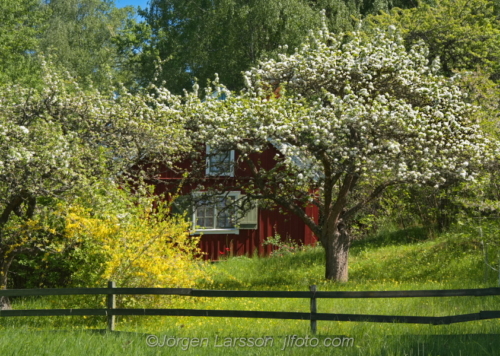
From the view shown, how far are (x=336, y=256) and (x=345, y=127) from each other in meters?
3.84

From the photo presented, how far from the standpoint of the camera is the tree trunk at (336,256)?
56.2 ft

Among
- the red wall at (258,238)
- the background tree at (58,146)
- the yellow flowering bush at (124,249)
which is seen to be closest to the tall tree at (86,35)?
the red wall at (258,238)

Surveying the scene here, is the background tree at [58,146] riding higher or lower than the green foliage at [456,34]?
lower

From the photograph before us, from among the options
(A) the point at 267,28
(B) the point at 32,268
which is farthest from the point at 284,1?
(B) the point at 32,268

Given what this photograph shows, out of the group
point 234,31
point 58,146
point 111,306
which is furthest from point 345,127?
point 234,31

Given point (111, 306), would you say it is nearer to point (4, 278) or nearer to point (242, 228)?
point (4, 278)

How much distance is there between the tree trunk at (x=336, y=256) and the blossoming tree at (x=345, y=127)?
0.09 feet

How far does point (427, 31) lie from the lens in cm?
2619

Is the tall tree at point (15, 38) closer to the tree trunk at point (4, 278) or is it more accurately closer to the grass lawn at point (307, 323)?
the grass lawn at point (307, 323)

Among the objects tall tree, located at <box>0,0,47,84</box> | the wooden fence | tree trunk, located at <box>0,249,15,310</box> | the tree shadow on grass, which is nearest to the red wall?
the tree shadow on grass

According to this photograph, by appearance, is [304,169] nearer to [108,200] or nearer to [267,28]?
[108,200]

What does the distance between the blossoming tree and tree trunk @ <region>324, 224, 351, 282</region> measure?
28 mm

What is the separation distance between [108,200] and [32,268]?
443 centimetres

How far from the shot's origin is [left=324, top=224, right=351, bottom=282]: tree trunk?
17141 mm
